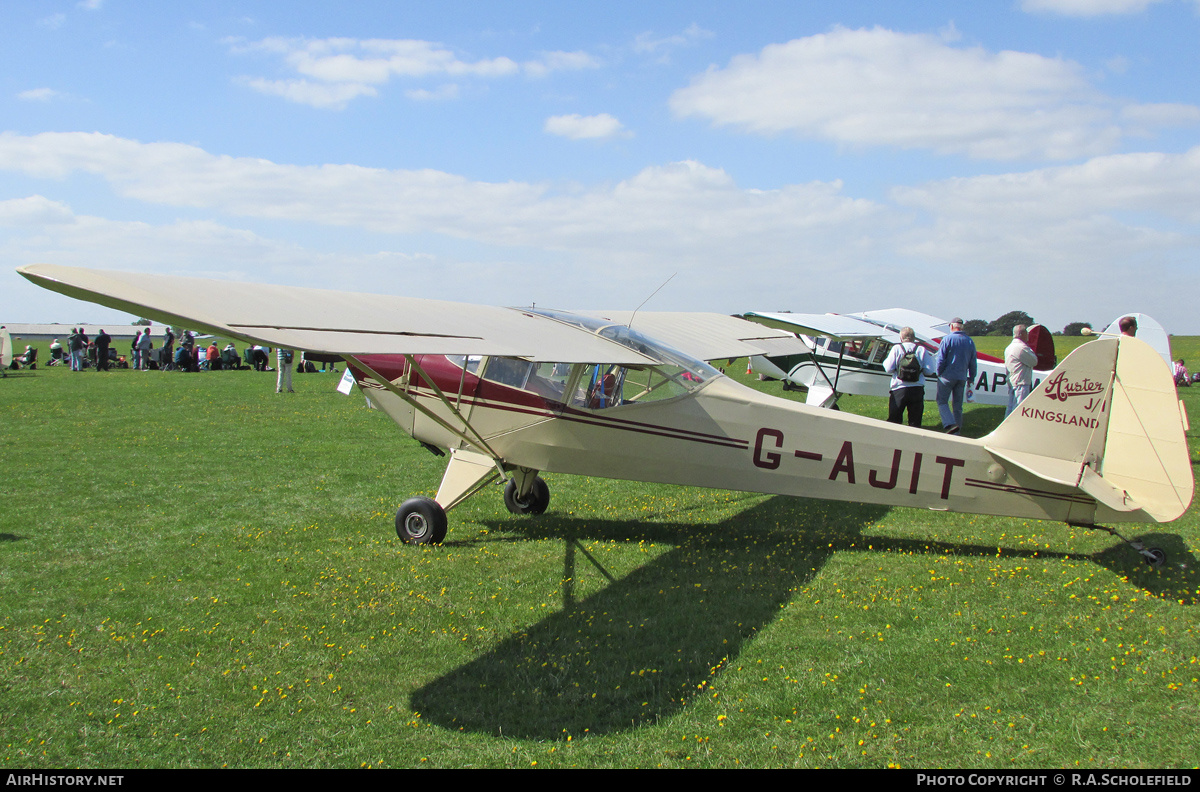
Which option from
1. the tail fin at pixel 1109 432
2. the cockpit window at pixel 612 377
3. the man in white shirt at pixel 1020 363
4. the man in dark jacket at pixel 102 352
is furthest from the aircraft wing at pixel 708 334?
the man in dark jacket at pixel 102 352

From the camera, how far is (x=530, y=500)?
24.2ft

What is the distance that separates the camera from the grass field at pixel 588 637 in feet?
11.0

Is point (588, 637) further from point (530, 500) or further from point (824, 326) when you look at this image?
point (824, 326)

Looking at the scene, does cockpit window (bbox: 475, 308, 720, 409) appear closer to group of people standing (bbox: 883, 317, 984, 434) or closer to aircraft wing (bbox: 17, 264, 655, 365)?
aircraft wing (bbox: 17, 264, 655, 365)

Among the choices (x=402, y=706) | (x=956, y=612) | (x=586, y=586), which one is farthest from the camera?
(x=586, y=586)

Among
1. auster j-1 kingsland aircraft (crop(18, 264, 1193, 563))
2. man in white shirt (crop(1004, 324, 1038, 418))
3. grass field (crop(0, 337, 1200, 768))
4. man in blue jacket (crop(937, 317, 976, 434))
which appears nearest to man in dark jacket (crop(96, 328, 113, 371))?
grass field (crop(0, 337, 1200, 768))

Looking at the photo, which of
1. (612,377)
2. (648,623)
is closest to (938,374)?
(612,377)

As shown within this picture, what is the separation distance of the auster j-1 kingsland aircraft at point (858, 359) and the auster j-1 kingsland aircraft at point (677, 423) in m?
5.78

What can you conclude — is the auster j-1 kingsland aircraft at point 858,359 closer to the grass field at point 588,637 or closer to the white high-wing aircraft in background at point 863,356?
the white high-wing aircraft in background at point 863,356

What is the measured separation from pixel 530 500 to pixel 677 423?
202 centimetres

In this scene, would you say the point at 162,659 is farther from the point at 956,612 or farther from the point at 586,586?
the point at 956,612
